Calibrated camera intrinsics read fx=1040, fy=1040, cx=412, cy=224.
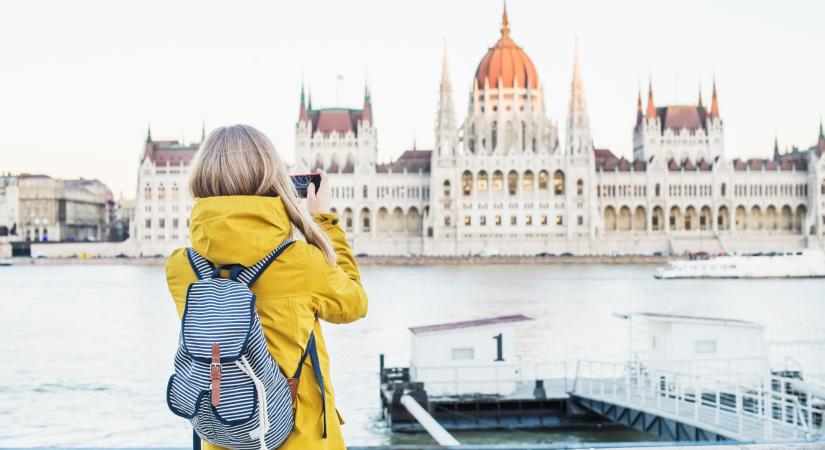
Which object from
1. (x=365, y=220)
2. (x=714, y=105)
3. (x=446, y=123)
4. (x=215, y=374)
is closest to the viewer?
(x=215, y=374)

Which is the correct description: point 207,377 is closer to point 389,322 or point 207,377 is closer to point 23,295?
point 389,322

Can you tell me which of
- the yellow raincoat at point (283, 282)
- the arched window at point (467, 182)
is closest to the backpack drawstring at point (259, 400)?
the yellow raincoat at point (283, 282)

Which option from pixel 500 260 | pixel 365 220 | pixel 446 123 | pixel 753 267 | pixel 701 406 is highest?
pixel 446 123

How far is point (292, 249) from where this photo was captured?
276 centimetres

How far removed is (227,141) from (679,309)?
136 ft

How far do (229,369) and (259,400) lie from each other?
0.12m

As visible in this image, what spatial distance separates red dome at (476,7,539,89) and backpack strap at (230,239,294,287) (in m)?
93.1

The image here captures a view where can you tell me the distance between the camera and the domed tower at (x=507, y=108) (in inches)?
3637

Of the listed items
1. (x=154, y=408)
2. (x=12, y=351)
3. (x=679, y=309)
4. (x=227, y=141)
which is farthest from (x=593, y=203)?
(x=227, y=141)

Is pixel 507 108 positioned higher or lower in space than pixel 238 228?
higher

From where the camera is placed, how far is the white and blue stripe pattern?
2.61m

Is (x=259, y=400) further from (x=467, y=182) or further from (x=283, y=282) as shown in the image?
(x=467, y=182)

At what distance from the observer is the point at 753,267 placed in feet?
227

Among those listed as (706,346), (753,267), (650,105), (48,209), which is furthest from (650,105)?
(706,346)
